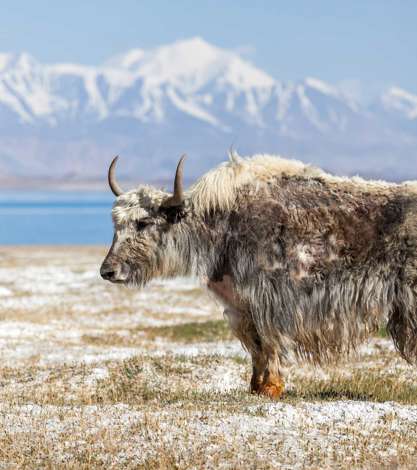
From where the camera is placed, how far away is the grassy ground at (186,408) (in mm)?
8109

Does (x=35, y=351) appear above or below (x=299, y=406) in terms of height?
below

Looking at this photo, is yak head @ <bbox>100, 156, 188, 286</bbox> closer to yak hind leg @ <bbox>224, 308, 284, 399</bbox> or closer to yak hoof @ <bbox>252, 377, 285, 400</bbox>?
yak hind leg @ <bbox>224, 308, 284, 399</bbox>

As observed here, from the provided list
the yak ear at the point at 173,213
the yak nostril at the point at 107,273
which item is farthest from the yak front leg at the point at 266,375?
the yak nostril at the point at 107,273

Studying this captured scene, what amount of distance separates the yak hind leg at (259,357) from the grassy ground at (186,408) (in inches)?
11.1

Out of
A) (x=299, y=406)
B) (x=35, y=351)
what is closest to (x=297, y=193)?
(x=299, y=406)

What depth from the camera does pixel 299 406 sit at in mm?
9781

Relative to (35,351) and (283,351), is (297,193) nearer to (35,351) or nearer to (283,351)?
(283,351)

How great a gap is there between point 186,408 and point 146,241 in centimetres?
216

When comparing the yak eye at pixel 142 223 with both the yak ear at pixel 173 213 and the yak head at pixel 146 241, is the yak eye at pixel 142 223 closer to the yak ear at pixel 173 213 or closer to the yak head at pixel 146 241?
the yak head at pixel 146 241

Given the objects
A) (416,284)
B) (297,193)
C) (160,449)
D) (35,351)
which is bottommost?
(35,351)

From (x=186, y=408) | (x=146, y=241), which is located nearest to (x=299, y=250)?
(x=146, y=241)

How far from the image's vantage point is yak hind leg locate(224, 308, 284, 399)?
10688mm

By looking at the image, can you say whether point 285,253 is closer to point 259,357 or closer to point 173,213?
point 259,357

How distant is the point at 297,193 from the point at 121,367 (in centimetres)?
516
